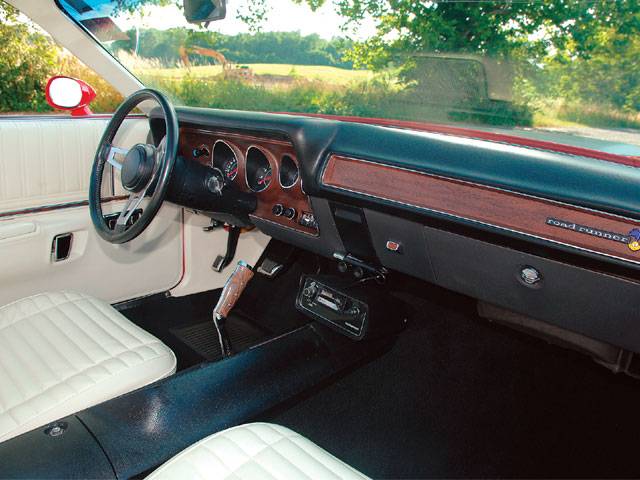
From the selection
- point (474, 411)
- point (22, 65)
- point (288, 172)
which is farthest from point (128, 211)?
point (22, 65)

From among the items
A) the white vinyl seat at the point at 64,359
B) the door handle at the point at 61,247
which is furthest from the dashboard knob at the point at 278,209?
the door handle at the point at 61,247

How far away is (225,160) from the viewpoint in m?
2.19

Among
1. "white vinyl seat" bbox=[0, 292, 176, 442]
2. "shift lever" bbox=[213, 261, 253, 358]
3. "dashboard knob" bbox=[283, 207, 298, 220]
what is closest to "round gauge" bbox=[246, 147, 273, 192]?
"dashboard knob" bbox=[283, 207, 298, 220]

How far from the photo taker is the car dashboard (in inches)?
48.3

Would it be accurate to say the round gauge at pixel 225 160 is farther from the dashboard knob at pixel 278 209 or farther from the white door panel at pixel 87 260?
the white door panel at pixel 87 260

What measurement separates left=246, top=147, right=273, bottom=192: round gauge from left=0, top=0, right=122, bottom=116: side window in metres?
1.09

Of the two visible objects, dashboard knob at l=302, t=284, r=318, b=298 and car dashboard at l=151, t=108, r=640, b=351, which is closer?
car dashboard at l=151, t=108, r=640, b=351

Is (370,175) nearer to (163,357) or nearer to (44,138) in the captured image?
(163,357)

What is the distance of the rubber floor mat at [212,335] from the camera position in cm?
254

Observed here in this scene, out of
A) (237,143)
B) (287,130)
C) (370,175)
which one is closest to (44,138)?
(237,143)

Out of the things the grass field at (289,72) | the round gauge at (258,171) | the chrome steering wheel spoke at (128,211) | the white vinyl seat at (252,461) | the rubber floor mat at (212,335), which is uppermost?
the grass field at (289,72)

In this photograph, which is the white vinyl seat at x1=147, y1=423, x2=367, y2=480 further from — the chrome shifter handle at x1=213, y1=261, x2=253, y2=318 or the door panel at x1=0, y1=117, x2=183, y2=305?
the door panel at x1=0, y1=117, x2=183, y2=305

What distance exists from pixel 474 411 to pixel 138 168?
160cm

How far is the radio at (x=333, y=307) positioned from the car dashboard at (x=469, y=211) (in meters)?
0.24
